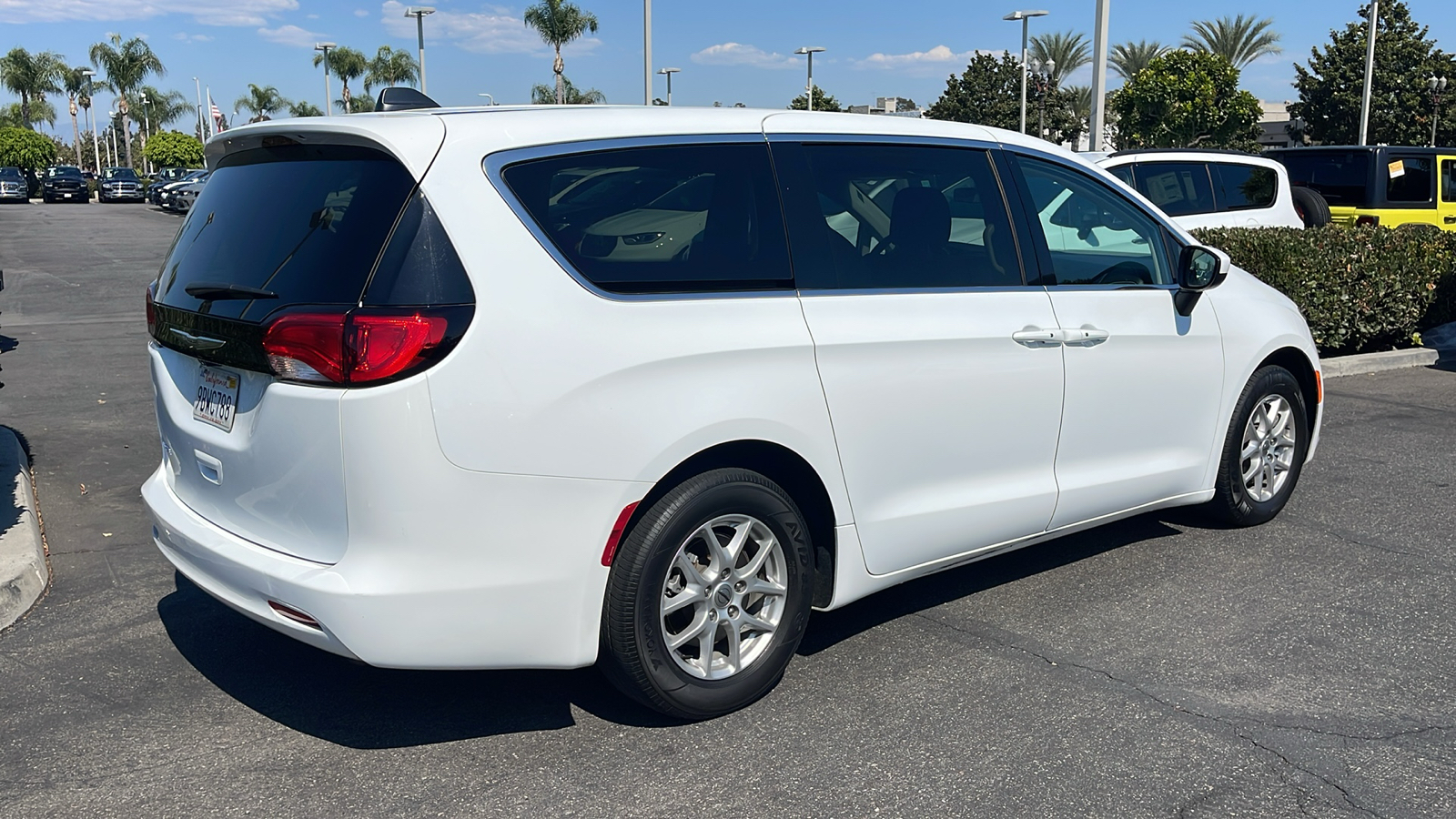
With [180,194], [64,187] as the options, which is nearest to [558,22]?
[180,194]

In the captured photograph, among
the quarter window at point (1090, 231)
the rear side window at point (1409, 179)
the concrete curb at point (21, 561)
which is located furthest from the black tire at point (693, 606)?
the rear side window at point (1409, 179)

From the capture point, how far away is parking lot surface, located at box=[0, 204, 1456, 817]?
322 cm

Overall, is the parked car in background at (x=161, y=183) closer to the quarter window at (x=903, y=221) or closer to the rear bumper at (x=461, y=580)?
the quarter window at (x=903, y=221)

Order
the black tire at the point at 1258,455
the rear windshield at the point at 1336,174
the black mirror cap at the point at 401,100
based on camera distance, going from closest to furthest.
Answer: the black mirror cap at the point at 401,100 < the black tire at the point at 1258,455 < the rear windshield at the point at 1336,174

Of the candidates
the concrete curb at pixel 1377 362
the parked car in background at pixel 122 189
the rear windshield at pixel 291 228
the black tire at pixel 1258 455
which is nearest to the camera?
the rear windshield at pixel 291 228

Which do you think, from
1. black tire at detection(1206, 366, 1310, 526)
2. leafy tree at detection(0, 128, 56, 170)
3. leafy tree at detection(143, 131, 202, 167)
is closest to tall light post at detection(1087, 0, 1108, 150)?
black tire at detection(1206, 366, 1310, 526)

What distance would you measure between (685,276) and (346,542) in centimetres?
119

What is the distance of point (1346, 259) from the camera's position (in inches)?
404

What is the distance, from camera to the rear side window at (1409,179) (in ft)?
43.1

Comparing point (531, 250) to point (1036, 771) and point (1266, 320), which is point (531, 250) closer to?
point (1036, 771)

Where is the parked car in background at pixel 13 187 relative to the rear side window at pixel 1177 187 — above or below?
above

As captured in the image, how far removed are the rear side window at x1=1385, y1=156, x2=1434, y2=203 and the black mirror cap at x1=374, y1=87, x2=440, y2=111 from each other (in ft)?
40.0

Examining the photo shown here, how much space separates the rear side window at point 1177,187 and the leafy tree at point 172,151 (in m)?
71.0

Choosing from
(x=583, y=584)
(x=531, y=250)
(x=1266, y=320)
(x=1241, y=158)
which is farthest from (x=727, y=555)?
(x=1241, y=158)
